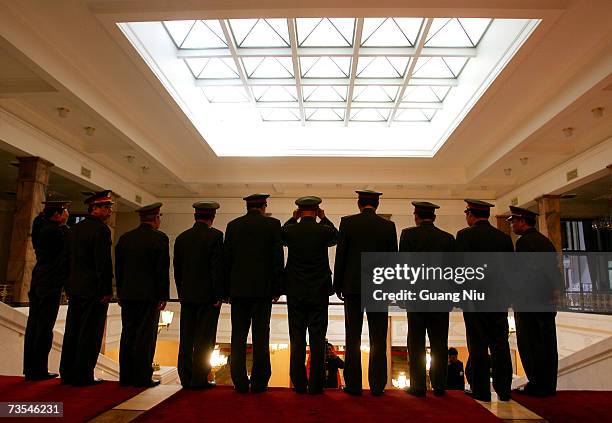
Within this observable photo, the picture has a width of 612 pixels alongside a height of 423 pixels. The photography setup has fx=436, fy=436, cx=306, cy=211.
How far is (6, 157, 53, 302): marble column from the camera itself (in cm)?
977

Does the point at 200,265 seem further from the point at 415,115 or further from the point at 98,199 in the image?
the point at 415,115

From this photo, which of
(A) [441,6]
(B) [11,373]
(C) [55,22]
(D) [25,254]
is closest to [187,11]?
(C) [55,22]

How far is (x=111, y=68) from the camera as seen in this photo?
27.6 ft

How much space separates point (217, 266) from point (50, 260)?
2030 mm

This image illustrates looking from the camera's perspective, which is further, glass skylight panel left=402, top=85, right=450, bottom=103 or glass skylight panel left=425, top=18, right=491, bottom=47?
glass skylight panel left=402, top=85, right=450, bottom=103

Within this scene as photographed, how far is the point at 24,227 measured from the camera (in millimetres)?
9867

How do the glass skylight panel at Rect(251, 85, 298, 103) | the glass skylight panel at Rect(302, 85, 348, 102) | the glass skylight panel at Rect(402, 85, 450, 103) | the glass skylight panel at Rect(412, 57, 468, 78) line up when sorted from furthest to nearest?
1. the glass skylight panel at Rect(251, 85, 298, 103)
2. the glass skylight panel at Rect(302, 85, 348, 102)
3. the glass skylight panel at Rect(402, 85, 450, 103)
4. the glass skylight panel at Rect(412, 57, 468, 78)

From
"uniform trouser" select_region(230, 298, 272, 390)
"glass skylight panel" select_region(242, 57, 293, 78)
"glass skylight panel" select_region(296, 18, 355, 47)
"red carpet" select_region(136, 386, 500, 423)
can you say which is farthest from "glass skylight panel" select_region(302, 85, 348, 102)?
"red carpet" select_region(136, 386, 500, 423)

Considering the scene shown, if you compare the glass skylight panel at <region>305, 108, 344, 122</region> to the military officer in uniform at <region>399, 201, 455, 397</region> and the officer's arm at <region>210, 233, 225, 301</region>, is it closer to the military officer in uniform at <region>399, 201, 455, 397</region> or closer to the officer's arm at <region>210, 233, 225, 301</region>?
the officer's arm at <region>210, 233, 225, 301</region>

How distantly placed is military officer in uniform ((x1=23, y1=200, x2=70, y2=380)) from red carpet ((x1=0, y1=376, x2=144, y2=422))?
0.81 ft

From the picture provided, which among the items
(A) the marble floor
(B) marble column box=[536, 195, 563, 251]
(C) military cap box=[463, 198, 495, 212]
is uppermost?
(B) marble column box=[536, 195, 563, 251]

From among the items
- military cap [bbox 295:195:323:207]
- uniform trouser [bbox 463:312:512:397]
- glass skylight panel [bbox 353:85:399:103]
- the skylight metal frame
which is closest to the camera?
uniform trouser [bbox 463:312:512:397]

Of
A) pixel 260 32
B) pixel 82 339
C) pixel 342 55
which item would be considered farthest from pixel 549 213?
pixel 82 339

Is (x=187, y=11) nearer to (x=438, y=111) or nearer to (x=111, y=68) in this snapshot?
(x=111, y=68)
